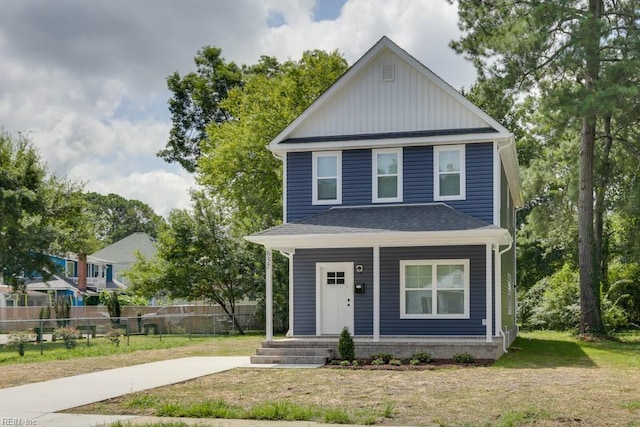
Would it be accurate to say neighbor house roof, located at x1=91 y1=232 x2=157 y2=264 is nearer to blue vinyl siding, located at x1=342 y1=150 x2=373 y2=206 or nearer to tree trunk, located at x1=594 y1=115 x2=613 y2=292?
tree trunk, located at x1=594 y1=115 x2=613 y2=292

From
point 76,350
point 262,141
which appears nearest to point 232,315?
point 262,141

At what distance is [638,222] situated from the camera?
3083 centimetres

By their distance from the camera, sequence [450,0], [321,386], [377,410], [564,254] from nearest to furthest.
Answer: [377,410] → [321,386] → [450,0] → [564,254]

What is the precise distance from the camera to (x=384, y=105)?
21719 mm

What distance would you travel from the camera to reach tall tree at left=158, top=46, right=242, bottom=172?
5112 centimetres

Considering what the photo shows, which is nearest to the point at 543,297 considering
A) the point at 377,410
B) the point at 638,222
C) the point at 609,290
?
the point at 609,290

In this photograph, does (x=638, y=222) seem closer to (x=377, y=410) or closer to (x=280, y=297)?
(x=280, y=297)

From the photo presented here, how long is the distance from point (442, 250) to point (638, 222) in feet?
45.3

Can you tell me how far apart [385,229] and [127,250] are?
53793 mm

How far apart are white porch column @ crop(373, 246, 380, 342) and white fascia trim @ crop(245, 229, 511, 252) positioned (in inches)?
12.7

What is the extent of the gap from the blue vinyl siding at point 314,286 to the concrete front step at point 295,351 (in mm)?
2376

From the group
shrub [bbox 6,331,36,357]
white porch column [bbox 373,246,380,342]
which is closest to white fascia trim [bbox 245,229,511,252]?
white porch column [bbox 373,246,380,342]

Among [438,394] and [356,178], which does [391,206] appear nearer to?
[356,178]

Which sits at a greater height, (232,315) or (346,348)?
(346,348)
